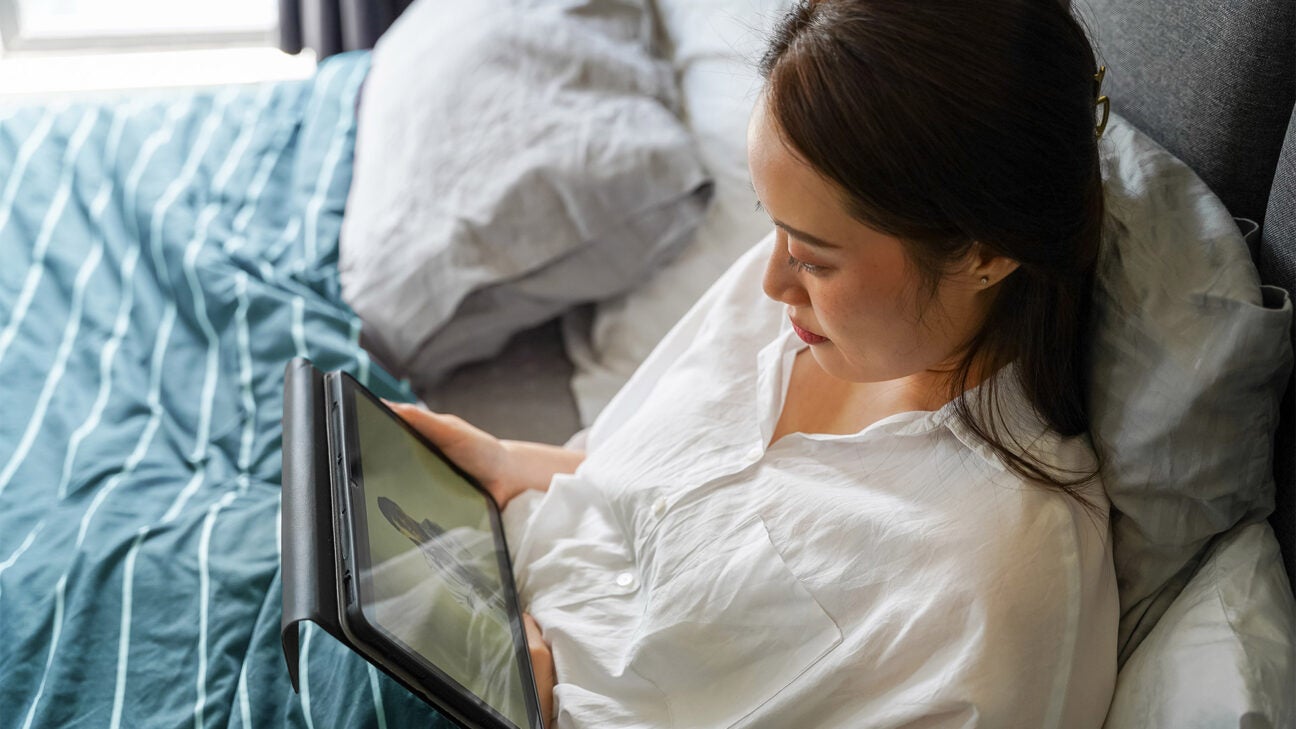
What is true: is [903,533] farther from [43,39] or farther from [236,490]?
[43,39]

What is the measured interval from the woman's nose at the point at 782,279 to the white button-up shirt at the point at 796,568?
0.13 metres

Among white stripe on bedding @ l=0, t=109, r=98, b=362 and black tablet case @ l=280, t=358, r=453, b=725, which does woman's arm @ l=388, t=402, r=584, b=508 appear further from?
white stripe on bedding @ l=0, t=109, r=98, b=362

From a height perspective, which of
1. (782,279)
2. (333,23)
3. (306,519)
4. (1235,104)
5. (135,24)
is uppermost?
(1235,104)

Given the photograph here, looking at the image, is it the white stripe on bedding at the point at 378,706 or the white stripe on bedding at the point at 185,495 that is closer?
the white stripe on bedding at the point at 378,706

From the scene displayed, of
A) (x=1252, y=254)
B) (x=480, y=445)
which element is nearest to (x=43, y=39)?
(x=480, y=445)

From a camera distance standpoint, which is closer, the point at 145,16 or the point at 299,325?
the point at 299,325

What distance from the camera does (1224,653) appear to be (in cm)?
71

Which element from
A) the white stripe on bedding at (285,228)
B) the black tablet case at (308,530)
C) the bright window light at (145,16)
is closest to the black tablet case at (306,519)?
the black tablet case at (308,530)

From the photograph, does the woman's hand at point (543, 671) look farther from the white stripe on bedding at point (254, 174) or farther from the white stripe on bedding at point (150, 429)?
the white stripe on bedding at point (254, 174)

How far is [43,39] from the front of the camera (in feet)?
9.39

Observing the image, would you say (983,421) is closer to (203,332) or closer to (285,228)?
(203,332)

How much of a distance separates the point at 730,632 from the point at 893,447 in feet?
0.63

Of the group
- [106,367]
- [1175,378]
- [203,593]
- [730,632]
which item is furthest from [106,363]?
[1175,378]

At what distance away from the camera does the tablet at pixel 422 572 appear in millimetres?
759
